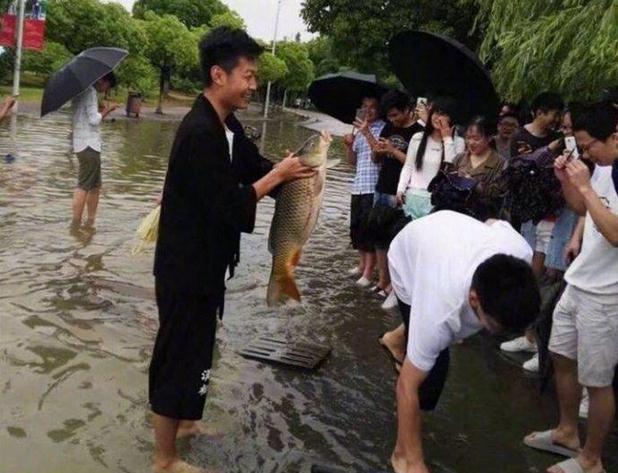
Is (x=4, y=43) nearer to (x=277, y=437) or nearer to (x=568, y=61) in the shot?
(x=568, y=61)

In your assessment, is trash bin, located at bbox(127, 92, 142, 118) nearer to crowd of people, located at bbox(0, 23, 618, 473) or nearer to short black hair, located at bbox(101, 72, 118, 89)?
short black hair, located at bbox(101, 72, 118, 89)

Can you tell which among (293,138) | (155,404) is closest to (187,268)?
(155,404)

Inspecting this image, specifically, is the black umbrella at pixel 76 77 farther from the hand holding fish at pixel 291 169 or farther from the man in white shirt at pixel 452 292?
Answer: the man in white shirt at pixel 452 292

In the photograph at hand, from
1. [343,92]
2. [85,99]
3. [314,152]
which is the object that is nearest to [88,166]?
[85,99]

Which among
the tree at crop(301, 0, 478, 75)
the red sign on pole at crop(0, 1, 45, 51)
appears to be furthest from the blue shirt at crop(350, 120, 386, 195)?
the red sign on pole at crop(0, 1, 45, 51)

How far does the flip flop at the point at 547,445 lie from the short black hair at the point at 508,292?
4.73 ft

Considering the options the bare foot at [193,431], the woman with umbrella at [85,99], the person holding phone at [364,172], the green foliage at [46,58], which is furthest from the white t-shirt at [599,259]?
the green foliage at [46,58]

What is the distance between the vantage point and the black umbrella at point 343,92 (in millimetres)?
7131

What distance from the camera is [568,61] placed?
661 centimetres

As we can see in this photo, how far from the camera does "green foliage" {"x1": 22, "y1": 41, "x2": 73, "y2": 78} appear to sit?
2728 centimetres

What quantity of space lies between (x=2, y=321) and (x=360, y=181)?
11.2 feet

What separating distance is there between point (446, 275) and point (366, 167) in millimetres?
3969

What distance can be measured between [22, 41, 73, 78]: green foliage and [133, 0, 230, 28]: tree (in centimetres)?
3655

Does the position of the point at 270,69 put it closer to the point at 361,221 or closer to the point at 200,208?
the point at 361,221
